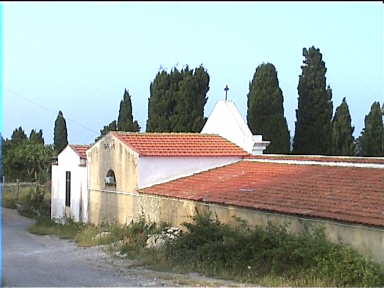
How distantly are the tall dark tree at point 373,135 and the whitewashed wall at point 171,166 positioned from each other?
8.69 meters

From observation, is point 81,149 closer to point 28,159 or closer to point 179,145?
point 179,145

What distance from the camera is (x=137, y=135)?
88.7 feet

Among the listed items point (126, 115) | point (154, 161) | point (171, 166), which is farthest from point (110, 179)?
point (126, 115)

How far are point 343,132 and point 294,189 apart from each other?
16504 mm

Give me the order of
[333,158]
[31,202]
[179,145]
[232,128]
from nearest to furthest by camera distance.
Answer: [333,158], [179,145], [232,128], [31,202]

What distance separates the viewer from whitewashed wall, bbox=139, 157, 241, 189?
82.6 feet

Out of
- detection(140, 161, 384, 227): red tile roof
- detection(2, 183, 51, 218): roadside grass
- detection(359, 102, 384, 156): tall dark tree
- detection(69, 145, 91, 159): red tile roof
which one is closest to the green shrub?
detection(140, 161, 384, 227): red tile roof

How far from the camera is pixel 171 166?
84.8 ft

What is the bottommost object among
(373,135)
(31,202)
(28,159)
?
(31,202)

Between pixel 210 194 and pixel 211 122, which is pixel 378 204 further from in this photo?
pixel 211 122

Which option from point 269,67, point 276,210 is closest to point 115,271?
point 276,210

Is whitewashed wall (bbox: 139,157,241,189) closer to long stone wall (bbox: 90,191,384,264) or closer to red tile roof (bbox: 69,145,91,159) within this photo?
long stone wall (bbox: 90,191,384,264)

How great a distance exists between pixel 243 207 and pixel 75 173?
14.1 meters

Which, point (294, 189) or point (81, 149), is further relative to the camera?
point (81, 149)
